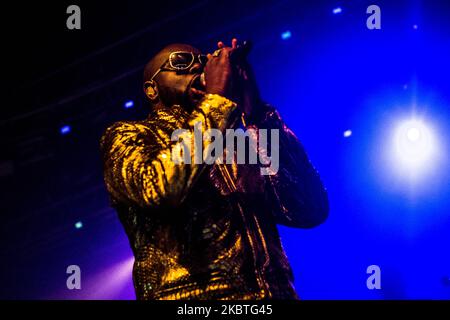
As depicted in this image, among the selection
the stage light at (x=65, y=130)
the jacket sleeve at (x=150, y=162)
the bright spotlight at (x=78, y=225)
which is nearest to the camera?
the jacket sleeve at (x=150, y=162)

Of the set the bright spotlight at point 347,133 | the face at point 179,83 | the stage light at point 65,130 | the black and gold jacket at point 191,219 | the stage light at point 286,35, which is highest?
the stage light at point 286,35

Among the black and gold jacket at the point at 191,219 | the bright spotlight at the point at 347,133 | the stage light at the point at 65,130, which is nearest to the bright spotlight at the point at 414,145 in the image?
the bright spotlight at the point at 347,133

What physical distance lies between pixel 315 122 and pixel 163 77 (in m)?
4.67

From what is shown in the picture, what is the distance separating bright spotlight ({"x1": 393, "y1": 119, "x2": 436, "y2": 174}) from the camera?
6.85 m

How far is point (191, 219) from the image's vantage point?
73.6 inches

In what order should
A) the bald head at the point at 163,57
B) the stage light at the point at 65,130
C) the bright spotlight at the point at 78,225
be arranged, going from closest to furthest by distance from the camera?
the bald head at the point at 163,57, the stage light at the point at 65,130, the bright spotlight at the point at 78,225

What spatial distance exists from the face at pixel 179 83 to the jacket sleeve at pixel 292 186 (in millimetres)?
315

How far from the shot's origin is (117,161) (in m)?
1.87

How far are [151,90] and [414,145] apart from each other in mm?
5213

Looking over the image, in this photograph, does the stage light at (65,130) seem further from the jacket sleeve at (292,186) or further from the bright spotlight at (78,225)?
the jacket sleeve at (292,186)

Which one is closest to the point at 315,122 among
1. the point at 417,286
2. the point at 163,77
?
the point at 417,286

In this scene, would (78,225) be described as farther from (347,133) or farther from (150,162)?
(150,162)

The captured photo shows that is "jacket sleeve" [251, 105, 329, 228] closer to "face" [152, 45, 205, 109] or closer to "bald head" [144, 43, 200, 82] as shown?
"face" [152, 45, 205, 109]

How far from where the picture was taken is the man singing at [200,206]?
175cm
